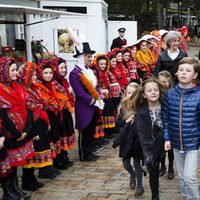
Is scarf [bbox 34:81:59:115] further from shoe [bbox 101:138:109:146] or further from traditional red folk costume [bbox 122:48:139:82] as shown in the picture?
traditional red folk costume [bbox 122:48:139:82]

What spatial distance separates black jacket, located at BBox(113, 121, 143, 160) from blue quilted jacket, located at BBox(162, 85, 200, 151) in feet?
1.75

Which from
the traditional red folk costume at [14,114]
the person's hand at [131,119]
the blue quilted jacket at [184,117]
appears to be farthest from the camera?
the person's hand at [131,119]

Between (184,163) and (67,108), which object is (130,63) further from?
(184,163)

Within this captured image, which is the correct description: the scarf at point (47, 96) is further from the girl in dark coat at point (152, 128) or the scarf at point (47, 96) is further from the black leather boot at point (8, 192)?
the girl in dark coat at point (152, 128)

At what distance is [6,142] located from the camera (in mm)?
4164

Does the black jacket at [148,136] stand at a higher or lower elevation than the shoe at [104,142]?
higher

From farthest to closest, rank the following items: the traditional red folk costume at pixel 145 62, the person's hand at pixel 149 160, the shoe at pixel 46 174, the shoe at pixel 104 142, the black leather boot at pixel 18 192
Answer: the traditional red folk costume at pixel 145 62 < the shoe at pixel 104 142 < the shoe at pixel 46 174 < the black leather boot at pixel 18 192 < the person's hand at pixel 149 160

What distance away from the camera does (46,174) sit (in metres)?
→ 5.20

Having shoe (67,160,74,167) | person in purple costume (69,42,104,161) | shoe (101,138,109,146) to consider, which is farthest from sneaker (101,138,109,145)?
shoe (67,160,74,167)

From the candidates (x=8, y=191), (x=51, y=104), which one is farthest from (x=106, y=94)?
(x=8, y=191)

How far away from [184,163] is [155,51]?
648 cm

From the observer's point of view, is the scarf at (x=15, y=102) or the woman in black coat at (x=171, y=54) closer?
the scarf at (x=15, y=102)

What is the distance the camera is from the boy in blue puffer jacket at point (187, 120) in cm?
366

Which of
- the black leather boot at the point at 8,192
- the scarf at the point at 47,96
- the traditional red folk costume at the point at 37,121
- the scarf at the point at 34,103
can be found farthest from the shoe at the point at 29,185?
the scarf at the point at 47,96
